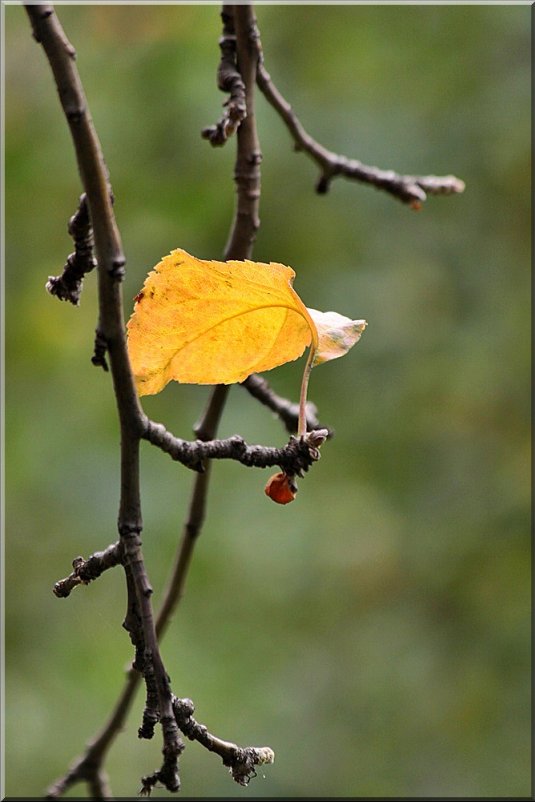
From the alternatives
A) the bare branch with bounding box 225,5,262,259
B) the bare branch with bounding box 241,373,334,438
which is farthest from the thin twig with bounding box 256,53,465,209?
the bare branch with bounding box 241,373,334,438

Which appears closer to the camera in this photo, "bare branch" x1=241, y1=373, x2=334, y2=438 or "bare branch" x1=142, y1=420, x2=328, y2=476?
"bare branch" x1=142, y1=420, x2=328, y2=476

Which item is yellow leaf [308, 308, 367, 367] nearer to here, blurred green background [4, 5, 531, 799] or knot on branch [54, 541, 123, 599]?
knot on branch [54, 541, 123, 599]

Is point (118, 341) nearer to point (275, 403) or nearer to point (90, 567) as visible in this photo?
point (90, 567)

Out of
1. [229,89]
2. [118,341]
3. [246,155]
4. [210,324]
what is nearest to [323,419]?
[246,155]

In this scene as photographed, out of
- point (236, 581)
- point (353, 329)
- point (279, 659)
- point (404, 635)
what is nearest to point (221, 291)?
point (353, 329)

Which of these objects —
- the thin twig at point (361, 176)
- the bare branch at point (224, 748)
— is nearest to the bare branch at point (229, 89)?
the thin twig at point (361, 176)

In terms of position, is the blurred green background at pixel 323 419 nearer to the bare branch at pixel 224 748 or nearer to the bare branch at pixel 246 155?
the bare branch at pixel 246 155
